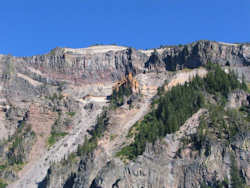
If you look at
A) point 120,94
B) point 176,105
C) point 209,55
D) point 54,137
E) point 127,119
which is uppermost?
point 209,55

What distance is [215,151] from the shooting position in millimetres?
95438

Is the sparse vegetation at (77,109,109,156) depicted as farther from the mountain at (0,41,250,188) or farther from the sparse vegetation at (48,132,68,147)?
the sparse vegetation at (48,132,68,147)

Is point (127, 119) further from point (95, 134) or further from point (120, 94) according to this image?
point (120, 94)

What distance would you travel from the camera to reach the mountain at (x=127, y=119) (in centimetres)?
9500

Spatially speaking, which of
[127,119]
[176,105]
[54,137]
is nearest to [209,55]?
[176,105]

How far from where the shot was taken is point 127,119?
128750 millimetres

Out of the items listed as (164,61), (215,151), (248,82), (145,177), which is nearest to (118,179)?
(145,177)

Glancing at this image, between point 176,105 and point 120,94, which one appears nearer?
point 176,105

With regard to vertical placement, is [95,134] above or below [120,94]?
below

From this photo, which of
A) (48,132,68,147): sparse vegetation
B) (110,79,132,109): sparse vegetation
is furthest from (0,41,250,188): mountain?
(110,79,132,109): sparse vegetation

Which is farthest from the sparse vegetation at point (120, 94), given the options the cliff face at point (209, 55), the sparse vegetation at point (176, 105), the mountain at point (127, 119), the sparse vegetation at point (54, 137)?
the cliff face at point (209, 55)

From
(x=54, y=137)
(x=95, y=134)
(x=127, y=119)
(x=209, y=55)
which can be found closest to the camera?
(x=95, y=134)

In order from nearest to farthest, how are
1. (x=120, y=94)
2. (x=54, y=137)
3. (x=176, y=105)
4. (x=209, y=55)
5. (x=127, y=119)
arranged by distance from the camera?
(x=176, y=105) < (x=127, y=119) < (x=54, y=137) < (x=120, y=94) < (x=209, y=55)

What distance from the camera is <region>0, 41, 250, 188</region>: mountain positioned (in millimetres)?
95000
